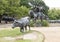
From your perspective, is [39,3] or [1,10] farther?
[39,3]

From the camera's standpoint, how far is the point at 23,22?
921cm

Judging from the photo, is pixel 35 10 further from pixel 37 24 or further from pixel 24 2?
pixel 24 2

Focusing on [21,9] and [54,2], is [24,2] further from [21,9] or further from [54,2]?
[54,2]

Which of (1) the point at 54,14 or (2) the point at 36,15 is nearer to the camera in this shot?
(2) the point at 36,15

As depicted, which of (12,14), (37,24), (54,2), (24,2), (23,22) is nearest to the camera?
(23,22)

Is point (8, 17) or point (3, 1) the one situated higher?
point (3, 1)

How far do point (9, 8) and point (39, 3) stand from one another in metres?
2.74

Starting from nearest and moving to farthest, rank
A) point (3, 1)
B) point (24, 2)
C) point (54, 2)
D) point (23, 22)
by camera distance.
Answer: point (23, 22) < point (3, 1) < point (24, 2) < point (54, 2)

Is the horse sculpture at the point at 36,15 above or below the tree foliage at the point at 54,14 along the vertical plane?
above

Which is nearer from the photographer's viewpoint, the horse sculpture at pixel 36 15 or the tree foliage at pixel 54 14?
the horse sculpture at pixel 36 15

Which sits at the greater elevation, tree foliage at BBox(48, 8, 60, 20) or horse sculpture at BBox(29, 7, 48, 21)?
horse sculpture at BBox(29, 7, 48, 21)

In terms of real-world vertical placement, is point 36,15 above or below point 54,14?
above

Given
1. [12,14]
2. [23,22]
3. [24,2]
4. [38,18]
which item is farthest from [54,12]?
[23,22]

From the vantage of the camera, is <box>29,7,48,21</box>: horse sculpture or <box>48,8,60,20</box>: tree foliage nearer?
<box>29,7,48,21</box>: horse sculpture
